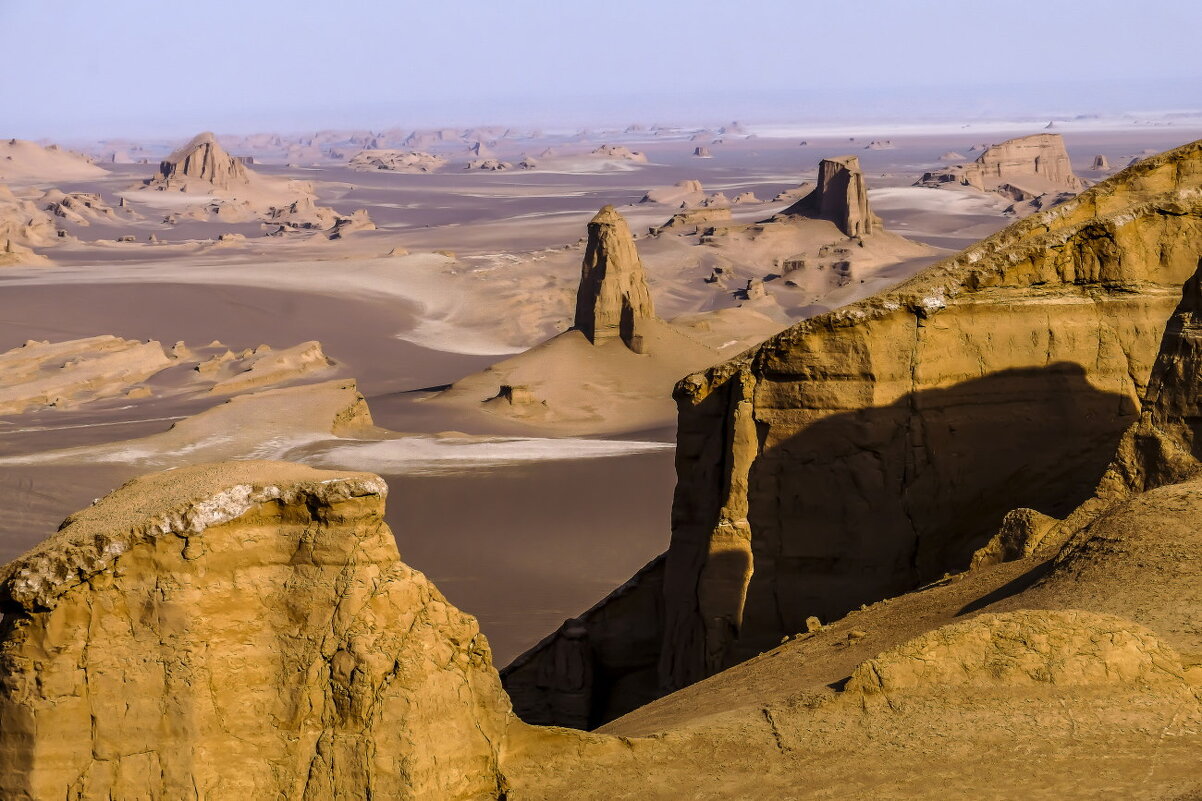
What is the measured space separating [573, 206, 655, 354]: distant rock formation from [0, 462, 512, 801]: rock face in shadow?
32.8 m

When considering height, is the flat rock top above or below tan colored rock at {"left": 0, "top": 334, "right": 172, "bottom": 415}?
above

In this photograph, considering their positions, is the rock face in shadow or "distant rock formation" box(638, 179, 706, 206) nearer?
the rock face in shadow

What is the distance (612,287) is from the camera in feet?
129

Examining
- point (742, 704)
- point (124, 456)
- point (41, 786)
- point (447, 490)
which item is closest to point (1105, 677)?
point (742, 704)

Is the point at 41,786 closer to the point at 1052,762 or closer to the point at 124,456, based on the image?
the point at 1052,762

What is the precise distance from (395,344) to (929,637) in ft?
164

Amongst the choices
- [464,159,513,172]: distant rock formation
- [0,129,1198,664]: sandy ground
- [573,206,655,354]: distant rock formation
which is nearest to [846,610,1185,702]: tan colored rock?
Answer: [0,129,1198,664]: sandy ground

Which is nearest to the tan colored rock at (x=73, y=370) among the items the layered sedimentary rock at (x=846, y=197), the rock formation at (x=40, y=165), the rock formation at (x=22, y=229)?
the rock formation at (x=22, y=229)

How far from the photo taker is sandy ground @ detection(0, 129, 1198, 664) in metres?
25.4

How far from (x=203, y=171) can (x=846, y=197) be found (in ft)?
220

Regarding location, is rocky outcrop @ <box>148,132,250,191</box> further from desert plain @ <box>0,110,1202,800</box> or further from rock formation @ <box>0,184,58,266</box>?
desert plain @ <box>0,110,1202,800</box>

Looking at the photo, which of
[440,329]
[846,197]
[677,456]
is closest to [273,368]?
[440,329]

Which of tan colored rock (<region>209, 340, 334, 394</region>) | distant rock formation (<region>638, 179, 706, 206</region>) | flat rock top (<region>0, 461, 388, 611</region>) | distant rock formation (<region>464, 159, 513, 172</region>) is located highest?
distant rock formation (<region>464, 159, 513, 172</region>)

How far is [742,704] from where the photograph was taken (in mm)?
7266
